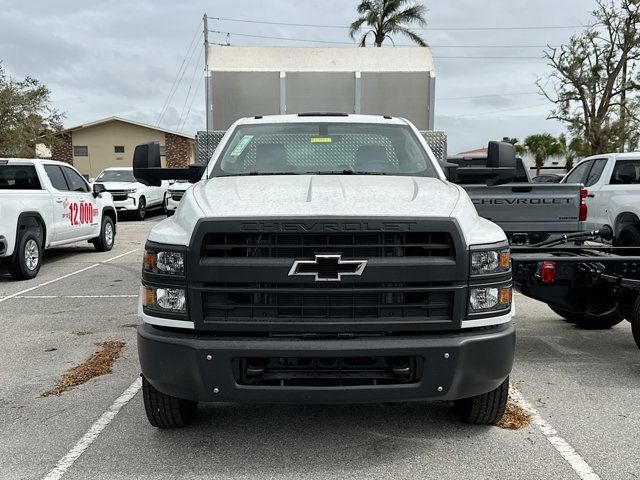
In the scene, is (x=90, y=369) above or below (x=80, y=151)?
below

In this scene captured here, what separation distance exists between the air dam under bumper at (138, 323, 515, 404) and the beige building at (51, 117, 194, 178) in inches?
1567

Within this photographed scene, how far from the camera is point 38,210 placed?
10195 millimetres

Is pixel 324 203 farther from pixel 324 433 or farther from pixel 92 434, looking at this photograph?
pixel 92 434

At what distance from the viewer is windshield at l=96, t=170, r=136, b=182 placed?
2222 centimetres

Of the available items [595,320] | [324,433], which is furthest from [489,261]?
[595,320]

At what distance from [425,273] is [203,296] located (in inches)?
45.6

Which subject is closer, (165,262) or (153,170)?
(165,262)

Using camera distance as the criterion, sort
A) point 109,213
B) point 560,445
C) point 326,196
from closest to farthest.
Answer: point 326,196 → point 560,445 → point 109,213

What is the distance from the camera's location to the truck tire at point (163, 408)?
383 centimetres

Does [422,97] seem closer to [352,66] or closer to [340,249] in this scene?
[352,66]

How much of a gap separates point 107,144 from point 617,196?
124ft

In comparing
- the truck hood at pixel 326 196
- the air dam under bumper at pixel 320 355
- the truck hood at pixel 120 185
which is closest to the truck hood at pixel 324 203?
the truck hood at pixel 326 196

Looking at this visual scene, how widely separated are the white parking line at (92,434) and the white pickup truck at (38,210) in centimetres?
557

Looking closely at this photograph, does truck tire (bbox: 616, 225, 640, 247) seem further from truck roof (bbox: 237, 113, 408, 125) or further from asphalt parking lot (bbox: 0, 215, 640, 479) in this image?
→ truck roof (bbox: 237, 113, 408, 125)
